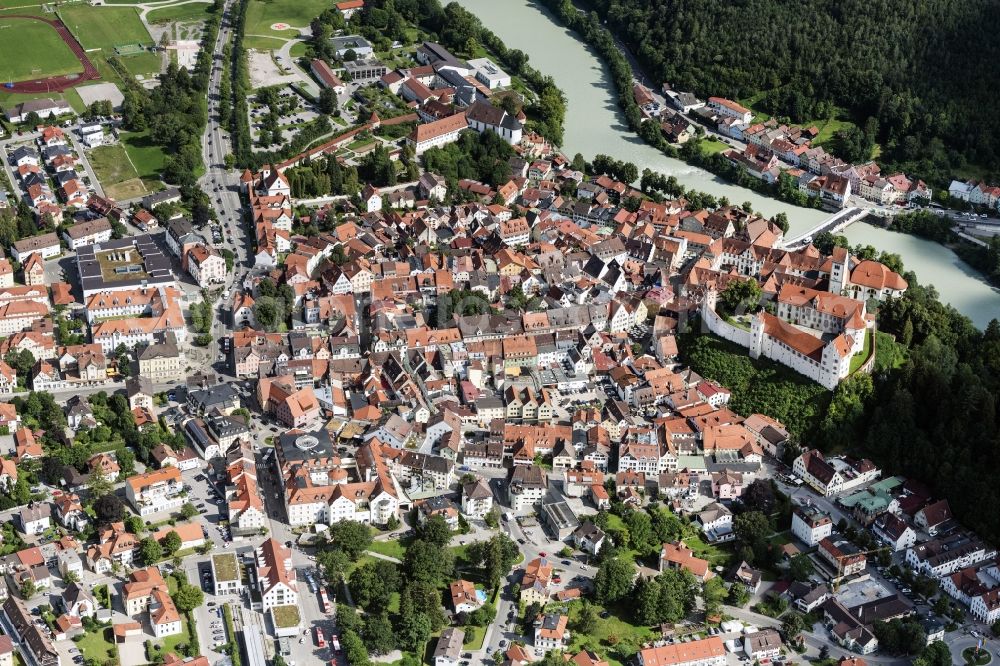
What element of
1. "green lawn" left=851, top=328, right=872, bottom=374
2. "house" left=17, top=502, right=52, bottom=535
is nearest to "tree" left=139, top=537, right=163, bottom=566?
"house" left=17, top=502, right=52, bottom=535

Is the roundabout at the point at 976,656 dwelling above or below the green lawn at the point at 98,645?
above

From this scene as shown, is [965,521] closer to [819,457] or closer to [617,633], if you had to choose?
[819,457]

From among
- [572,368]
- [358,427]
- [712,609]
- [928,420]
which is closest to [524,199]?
[572,368]

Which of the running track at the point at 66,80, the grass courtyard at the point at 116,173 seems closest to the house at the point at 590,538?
the grass courtyard at the point at 116,173

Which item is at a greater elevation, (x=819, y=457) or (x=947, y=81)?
(x=947, y=81)

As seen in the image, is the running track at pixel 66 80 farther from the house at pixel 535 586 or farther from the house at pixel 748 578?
the house at pixel 748 578

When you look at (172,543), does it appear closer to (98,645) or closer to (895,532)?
(98,645)

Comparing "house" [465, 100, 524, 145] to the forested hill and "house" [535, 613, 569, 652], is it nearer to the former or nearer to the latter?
the forested hill
